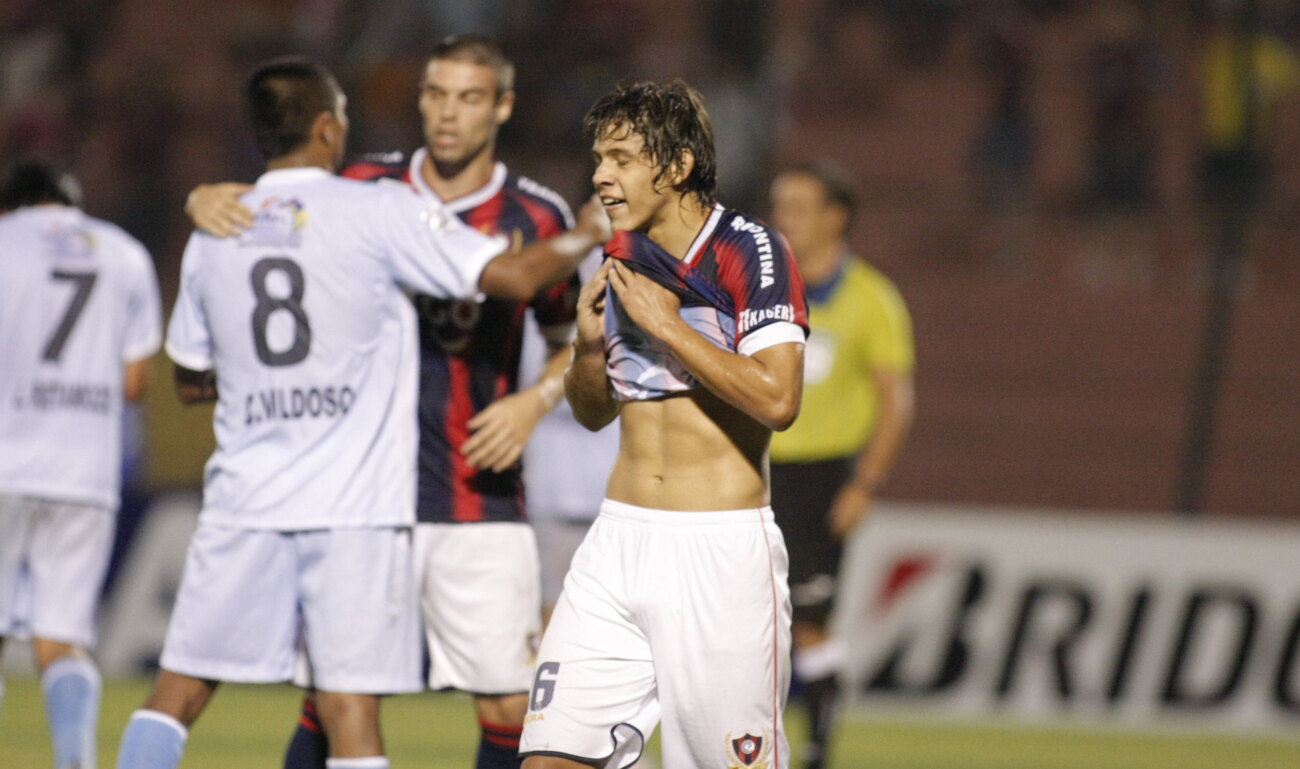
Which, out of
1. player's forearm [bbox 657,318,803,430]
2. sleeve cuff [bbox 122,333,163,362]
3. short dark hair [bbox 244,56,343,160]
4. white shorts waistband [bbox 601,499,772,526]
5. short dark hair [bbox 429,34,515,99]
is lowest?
sleeve cuff [bbox 122,333,163,362]

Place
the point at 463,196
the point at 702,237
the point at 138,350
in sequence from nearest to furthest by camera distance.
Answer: the point at 702,237 < the point at 463,196 < the point at 138,350

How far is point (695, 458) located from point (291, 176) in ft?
5.09

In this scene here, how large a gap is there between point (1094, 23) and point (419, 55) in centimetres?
607

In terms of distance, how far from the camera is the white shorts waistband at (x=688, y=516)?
4172 mm

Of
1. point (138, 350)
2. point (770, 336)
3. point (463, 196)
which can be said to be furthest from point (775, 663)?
point (138, 350)

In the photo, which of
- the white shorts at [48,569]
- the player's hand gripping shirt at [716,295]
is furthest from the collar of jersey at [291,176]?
the white shorts at [48,569]

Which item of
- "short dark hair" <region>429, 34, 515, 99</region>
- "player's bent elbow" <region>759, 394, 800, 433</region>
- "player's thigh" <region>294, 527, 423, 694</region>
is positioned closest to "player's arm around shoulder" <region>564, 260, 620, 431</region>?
"player's bent elbow" <region>759, 394, 800, 433</region>

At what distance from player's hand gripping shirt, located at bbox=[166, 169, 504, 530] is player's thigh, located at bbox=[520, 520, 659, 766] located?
83cm

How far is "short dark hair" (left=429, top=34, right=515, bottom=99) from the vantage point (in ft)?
17.5

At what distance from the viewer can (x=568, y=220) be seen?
548cm

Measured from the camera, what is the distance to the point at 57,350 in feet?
22.2

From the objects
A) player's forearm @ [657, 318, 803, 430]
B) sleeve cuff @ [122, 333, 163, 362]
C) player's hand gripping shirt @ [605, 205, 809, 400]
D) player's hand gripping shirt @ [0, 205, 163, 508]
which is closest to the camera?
player's forearm @ [657, 318, 803, 430]

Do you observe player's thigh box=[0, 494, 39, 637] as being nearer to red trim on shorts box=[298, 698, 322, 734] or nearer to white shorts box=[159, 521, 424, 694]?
red trim on shorts box=[298, 698, 322, 734]

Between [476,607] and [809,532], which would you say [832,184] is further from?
[476,607]
